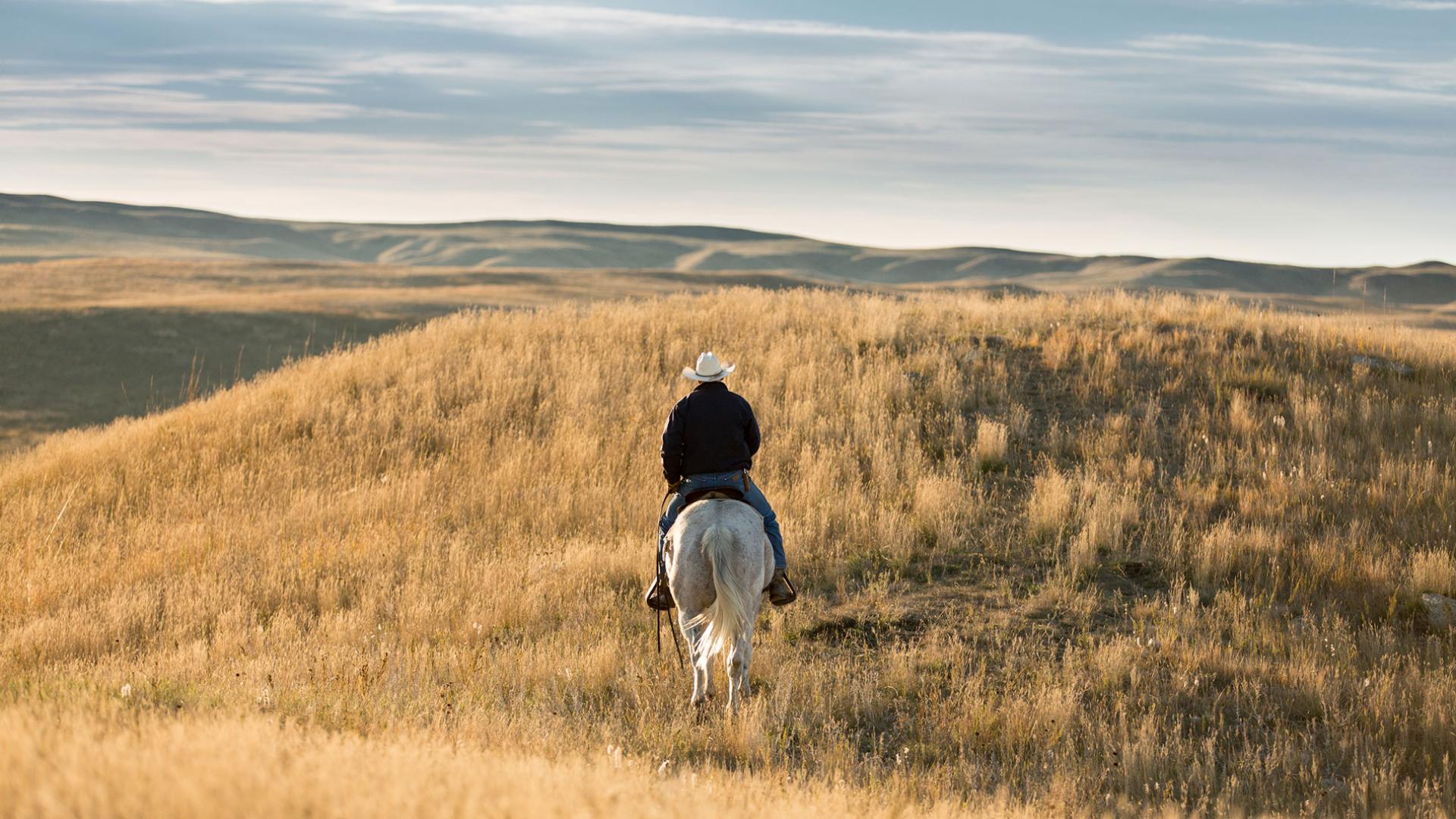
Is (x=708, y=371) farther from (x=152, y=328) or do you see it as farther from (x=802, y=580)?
(x=152, y=328)

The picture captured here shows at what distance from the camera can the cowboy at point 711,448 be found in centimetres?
729

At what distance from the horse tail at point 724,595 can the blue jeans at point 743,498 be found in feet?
1.60

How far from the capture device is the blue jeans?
287 inches

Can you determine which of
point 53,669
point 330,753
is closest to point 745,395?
point 53,669

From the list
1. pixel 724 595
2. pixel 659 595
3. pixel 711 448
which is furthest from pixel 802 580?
pixel 724 595

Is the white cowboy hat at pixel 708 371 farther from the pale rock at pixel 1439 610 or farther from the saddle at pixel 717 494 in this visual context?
the pale rock at pixel 1439 610

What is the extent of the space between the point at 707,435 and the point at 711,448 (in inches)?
3.7

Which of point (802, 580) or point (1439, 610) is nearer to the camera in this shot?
point (1439, 610)

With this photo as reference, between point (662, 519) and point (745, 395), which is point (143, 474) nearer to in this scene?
point (745, 395)

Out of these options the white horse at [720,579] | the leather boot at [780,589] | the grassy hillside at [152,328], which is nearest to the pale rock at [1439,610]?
the leather boot at [780,589]

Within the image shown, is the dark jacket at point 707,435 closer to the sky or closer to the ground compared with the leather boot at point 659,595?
closer to the sky

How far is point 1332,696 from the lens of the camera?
720cm

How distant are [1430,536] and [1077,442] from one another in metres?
3.89

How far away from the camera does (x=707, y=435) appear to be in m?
7.29
